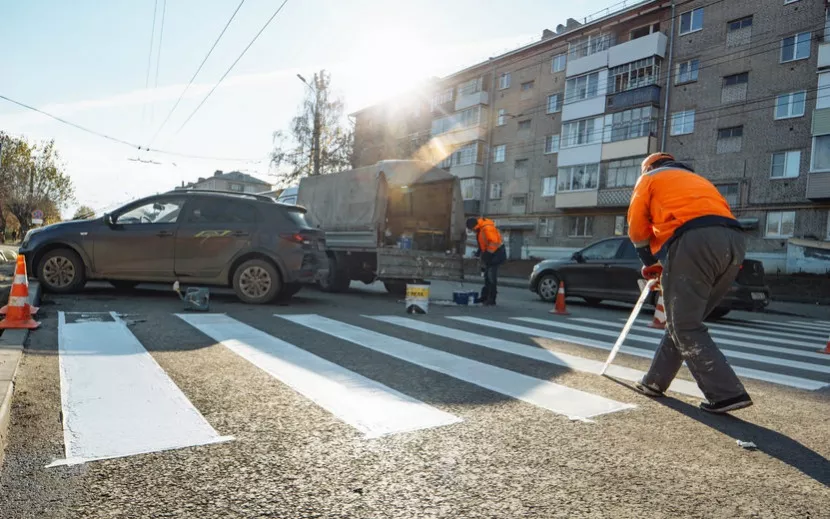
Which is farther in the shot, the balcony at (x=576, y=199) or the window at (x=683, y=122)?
the balcony at (x=576, y=199)

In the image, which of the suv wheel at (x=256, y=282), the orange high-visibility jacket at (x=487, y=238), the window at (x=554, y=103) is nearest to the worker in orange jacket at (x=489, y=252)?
the orange high-visibility jacket at (x=487, y=238)

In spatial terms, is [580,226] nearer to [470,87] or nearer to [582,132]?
[582,132]

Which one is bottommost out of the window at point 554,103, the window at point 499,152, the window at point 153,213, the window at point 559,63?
the window at point 153,213

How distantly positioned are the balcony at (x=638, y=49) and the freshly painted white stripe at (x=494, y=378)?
32608 millimetres

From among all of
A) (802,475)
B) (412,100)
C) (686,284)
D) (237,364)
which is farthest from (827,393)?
(412,100)

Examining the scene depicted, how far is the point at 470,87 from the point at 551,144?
31.8ft

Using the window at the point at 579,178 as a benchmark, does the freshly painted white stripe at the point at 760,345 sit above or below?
below

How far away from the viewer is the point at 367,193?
1232 cm

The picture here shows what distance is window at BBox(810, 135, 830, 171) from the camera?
25875mm

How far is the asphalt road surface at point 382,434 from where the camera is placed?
7.35 ft

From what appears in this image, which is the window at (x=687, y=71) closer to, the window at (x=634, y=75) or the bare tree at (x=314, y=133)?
the window at (x=634, y=75)

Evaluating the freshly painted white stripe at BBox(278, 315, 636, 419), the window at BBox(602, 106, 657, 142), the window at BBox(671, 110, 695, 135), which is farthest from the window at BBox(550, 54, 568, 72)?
the freshly painted white stripe at BBox(278, 315, 636, 419)

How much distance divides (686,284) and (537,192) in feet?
123

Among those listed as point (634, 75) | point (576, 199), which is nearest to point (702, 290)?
point (576, 199)
